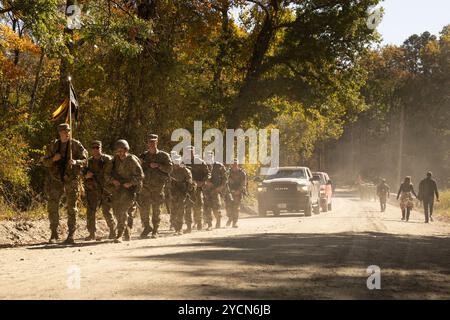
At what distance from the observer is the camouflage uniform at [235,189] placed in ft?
72.8

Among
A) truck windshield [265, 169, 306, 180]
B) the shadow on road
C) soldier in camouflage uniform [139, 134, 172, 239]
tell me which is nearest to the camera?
the shadow on road

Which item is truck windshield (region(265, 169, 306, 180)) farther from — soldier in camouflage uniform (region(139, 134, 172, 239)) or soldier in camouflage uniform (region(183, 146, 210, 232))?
soldier in camouflage uniform (region(139, 134, 172, 239))

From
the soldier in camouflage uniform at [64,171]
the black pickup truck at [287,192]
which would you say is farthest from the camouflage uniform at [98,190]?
the black pickup truck at [287,192]

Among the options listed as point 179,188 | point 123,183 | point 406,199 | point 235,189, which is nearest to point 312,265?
point 123,183

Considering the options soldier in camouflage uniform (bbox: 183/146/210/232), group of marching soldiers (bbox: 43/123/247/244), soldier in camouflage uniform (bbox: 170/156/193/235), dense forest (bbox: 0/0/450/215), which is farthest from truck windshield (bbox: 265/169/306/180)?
soldier in camouflage uniform (bbox: 170/156/193/235)

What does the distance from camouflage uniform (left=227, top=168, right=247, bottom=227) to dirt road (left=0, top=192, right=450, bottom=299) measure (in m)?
7.11

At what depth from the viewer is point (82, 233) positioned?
698 inches

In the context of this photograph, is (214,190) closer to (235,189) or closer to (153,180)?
(235,189)

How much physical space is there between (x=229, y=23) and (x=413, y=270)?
26.2m

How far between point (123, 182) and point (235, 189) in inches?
308

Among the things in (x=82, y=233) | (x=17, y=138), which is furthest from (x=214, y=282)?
(x=17, y=138)

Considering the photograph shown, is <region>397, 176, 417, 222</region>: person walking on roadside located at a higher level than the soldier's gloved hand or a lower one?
lower

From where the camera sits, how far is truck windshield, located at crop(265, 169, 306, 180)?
30969 mm
